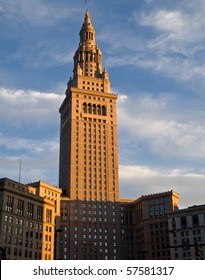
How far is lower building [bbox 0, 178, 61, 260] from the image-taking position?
395 ft

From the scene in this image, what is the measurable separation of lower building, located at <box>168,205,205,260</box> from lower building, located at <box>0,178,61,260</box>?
52.3 metres

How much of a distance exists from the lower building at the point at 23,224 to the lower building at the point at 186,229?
52.3 meters

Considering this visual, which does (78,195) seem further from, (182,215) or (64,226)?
(182,215)

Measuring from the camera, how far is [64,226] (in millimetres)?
179375

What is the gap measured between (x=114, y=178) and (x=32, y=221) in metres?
72.4

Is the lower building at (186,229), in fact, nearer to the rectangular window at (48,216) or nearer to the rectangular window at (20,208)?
the rectangular window at (48,216)

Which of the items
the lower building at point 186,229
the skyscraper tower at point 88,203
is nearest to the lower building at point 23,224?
the skyscraper tower at point 88,203

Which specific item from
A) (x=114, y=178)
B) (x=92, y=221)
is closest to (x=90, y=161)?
(x=114, y=178)

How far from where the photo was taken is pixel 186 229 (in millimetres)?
162625

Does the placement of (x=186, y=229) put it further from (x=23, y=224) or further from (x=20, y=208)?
(x=20, y=208)

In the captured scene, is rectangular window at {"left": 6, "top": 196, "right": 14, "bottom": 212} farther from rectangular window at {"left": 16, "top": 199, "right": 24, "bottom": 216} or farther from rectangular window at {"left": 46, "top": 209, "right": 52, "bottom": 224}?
rectangular window at {"left": 46, "top": 209, "right": 52, "bottom": 224}

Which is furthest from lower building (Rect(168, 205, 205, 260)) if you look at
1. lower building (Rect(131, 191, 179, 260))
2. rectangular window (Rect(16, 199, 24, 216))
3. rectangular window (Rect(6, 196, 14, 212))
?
rectangular window (Rect(6, 196, 14, 212))
